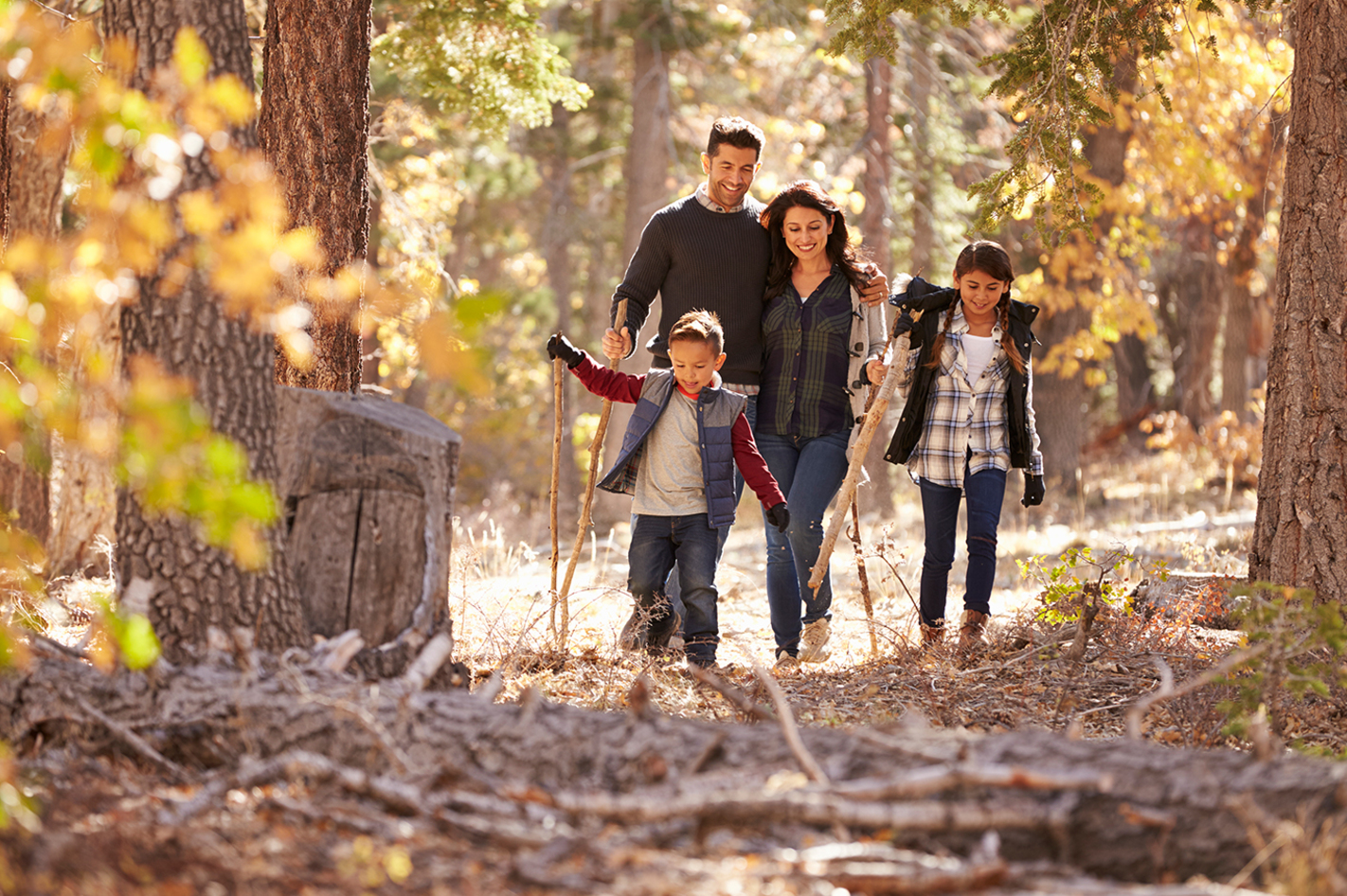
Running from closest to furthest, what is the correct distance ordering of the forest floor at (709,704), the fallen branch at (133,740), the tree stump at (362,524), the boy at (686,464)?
the forest floor at (709,704), the fallen branch at (133,740), the tree stump at (362,524), the boy at (686,464)

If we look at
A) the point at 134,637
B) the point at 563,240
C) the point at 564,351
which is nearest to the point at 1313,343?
the point at 564,351

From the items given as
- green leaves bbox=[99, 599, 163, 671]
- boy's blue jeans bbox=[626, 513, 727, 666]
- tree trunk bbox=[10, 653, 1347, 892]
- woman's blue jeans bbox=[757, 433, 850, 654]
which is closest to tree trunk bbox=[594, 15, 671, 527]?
woman's blue jeans bbox=[757, 433, 850, 654]

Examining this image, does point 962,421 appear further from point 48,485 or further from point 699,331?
point 48,485

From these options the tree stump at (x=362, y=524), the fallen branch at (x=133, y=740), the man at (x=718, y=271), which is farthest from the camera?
the man at (x=718, y=271)

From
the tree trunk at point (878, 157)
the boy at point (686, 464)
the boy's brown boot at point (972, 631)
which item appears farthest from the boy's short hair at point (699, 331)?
the tree trunk at point (878, 157)

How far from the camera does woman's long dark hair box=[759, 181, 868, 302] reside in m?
5.10

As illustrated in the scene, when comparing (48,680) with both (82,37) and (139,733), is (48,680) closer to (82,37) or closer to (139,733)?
(139,733)

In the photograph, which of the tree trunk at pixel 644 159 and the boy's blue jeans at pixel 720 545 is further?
the tree trunk at pixel 644 159

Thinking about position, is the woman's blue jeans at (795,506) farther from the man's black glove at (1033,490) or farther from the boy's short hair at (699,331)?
the man's black glove at (1033,490)

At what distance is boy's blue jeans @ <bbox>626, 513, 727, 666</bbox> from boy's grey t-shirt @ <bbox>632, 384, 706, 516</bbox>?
8 centimetres

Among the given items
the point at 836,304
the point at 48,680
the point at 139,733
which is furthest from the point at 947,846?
the point at 836,304

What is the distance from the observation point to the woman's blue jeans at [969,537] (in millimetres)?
5012

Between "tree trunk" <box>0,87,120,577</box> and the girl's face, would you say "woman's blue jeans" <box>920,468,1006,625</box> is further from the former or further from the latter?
"tree trunk" <box>0,87,120,577</box>

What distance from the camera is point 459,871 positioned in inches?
88.0
